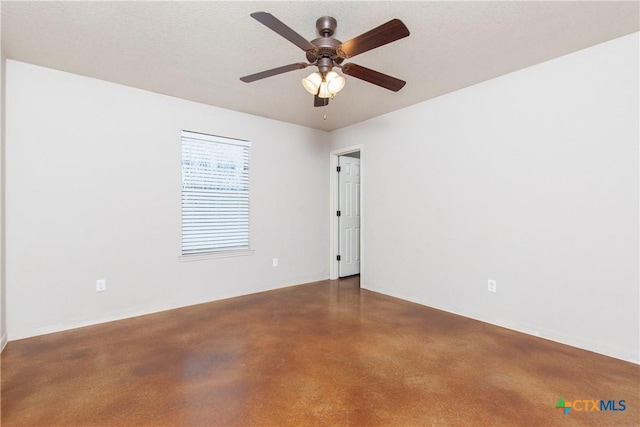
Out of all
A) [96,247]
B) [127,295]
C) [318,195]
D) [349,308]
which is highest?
[318,195]

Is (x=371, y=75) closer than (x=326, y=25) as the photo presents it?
No

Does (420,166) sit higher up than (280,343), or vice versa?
(420,166)

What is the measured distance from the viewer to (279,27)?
1722mm

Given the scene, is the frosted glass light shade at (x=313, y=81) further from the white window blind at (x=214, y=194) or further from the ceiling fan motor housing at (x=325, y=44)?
the white window blind at (x=214, y=194)

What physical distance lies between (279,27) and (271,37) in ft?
2.47

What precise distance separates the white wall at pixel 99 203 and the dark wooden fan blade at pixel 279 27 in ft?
7.89

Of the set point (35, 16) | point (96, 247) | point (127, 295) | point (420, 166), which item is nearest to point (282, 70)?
point (35, 16)

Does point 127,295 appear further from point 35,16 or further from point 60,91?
point 35,16

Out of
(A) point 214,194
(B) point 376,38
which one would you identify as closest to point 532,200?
(B) point 376,38

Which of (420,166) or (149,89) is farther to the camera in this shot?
(420,166)

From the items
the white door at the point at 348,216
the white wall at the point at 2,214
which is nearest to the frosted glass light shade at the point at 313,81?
the white wall at the point at 2,214

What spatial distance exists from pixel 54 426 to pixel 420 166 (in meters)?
3.89

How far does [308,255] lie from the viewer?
195 inches

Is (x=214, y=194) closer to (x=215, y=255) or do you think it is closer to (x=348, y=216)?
(x=215, y=255)
